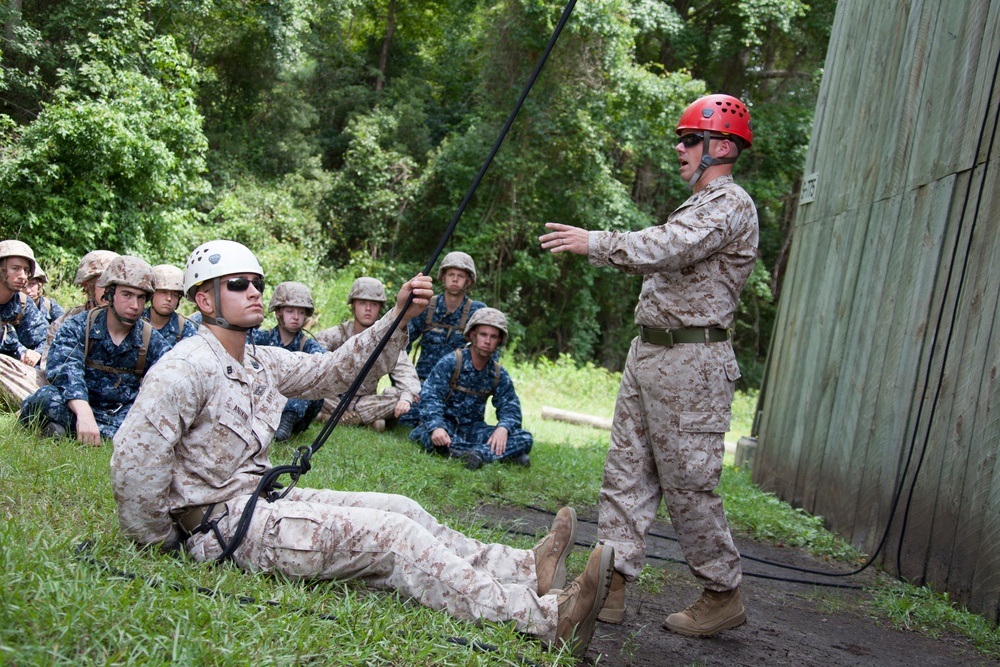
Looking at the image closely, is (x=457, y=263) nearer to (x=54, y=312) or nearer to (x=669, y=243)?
(x=54, y=312)

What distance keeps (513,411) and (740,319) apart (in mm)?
21869

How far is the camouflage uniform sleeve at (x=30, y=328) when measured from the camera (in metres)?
8.52

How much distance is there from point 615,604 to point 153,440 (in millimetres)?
2339

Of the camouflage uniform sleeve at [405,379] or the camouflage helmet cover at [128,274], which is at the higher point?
the camouflage helmet cover at [128,274]

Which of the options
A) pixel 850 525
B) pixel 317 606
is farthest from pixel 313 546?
Result: pixel 850 525

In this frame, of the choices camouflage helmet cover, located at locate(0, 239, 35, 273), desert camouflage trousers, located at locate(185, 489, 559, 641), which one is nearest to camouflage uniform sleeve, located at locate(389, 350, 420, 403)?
camouflage helmet cover, located at locate(0, 239, 35, 273)

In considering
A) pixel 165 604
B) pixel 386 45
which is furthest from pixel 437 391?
pixel 386 45

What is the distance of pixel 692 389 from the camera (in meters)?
4.30

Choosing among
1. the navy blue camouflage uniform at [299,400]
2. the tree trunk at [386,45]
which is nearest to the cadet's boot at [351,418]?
the navy blue camouflage uniform at [299,400]

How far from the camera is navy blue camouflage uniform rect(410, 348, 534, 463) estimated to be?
8.30 m

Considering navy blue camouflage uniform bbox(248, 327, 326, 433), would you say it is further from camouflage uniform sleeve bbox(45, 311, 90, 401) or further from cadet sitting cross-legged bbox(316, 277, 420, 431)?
camouflage uniform sleeve bbox(45, 311, 90, 401)

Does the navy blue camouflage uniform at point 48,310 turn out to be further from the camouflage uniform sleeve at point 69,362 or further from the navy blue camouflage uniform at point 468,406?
the navy blue camouflage uniform at point 468,406

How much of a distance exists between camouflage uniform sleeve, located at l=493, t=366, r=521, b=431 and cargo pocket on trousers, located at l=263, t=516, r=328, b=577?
182 inches

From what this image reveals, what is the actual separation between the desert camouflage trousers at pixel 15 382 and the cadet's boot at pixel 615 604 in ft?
17.2
